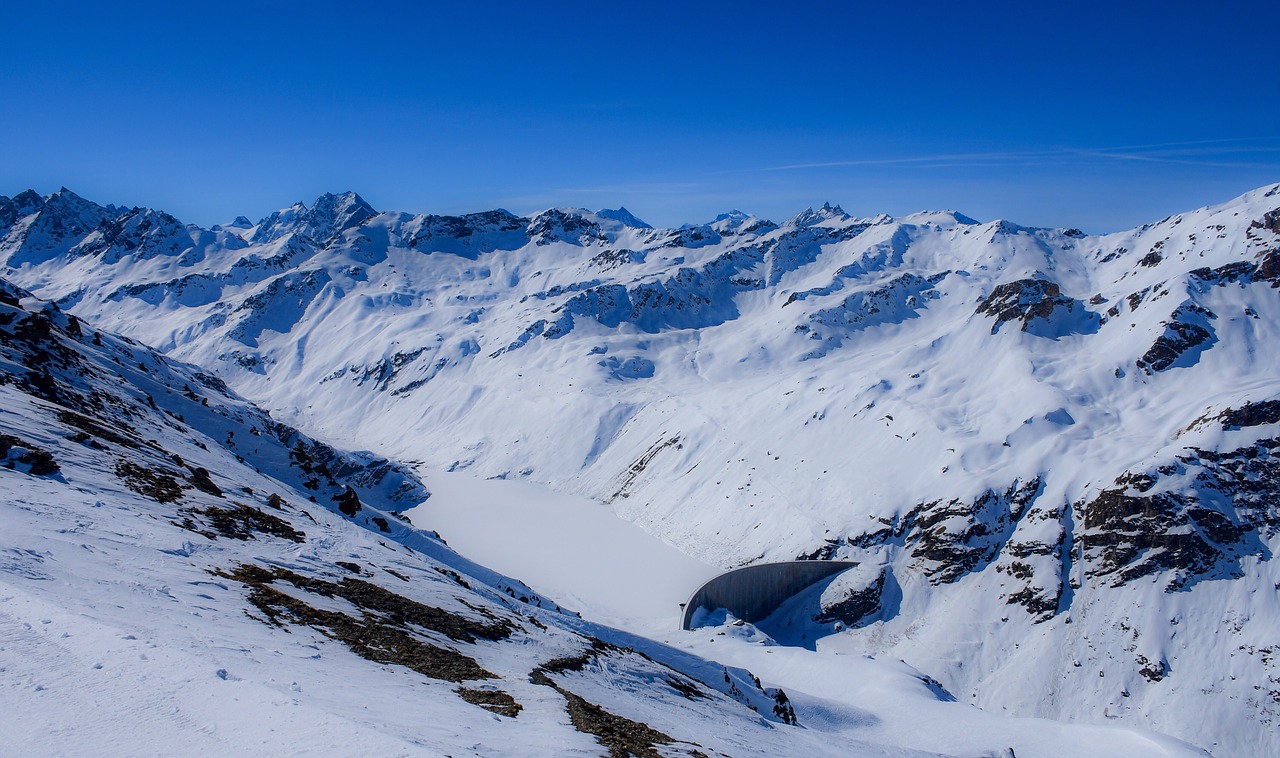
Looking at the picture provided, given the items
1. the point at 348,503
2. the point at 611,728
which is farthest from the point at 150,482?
the point at 348,503

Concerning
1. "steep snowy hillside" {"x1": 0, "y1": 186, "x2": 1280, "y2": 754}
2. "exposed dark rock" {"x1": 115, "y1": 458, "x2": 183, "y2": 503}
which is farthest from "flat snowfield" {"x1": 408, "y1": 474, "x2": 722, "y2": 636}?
"exposed dark rock" {"x1": 115, "y1": 458, "x2": 183, "y2": 503}

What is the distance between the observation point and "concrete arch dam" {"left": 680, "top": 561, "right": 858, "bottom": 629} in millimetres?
80062

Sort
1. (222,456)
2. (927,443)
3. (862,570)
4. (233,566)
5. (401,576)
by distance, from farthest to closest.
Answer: (927,443) → (862,570) → (222,456) → (401,576) → (233,566)

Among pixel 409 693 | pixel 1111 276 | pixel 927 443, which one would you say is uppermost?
pixel 1111 276

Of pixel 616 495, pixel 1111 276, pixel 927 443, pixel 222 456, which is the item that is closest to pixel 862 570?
pixel 927 443

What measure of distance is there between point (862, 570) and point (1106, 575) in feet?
83.2

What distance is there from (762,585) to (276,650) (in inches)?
2975

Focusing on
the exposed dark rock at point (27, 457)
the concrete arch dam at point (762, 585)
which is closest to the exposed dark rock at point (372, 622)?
the exposed dark rock at point (27, 457)

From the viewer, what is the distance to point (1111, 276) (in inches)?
7343

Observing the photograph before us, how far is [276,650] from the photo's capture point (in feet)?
49.5

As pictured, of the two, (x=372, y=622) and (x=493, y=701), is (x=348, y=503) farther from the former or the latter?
(x=493, y=701)

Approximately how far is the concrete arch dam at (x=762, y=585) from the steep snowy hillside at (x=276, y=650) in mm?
35380

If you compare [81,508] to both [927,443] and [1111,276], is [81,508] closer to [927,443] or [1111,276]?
[927,443]

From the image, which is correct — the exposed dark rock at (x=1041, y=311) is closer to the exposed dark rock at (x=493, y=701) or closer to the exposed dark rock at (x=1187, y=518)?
the exposed dark rock at (x=1187, y=518)
